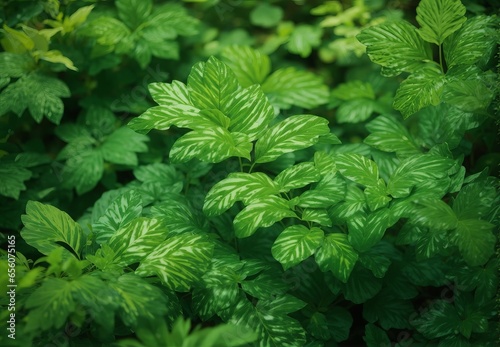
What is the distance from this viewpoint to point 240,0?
8.10 ft

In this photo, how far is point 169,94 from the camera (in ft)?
4.88

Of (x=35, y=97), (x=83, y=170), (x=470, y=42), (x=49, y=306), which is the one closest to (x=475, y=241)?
(x=470, y=42)

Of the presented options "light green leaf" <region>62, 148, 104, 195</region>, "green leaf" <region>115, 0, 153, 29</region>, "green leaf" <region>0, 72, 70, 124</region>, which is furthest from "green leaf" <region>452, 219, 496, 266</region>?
"green leaf" <region>115, 0, 153, 29</region>

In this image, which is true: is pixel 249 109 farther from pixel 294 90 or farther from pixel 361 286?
pixel 361 286

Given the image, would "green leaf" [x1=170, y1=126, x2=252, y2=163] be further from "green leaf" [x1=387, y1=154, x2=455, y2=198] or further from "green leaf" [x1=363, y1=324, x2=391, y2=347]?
"green leaf" [x1=363, y1=324, x2=391, y2=347]

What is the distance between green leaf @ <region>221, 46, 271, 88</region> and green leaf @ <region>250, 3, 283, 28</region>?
44 centimetres

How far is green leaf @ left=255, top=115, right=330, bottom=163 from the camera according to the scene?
1.44 meters

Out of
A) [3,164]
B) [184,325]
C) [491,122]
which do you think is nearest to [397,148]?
[491,122]

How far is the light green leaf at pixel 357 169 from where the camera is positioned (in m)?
1.46

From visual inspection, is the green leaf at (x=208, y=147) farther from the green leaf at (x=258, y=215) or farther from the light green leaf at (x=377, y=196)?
the light green leaf at (x=377, y=196)

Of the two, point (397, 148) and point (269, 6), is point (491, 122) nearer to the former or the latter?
point (397, 148)

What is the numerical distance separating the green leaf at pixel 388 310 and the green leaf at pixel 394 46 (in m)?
0.72

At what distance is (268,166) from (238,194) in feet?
1.09

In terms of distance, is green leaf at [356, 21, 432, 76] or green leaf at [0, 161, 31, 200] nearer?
green leaf at [356, 21, 432, 76]
